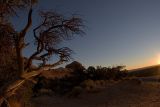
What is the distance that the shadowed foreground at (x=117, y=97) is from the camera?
2408cm

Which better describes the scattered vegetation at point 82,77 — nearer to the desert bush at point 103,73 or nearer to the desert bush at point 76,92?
the desert bush at point 103,73

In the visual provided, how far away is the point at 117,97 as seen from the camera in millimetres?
26016

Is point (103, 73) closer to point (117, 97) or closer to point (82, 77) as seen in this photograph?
point (82, 77)

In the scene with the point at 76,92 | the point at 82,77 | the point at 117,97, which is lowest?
the point at 117,97

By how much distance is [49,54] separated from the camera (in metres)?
15.6

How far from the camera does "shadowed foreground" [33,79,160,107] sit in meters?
24.1

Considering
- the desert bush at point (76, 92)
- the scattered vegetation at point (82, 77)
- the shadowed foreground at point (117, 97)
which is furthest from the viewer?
the scattered vegetation at point (82, 77)

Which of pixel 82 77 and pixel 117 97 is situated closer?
pixel 117 97

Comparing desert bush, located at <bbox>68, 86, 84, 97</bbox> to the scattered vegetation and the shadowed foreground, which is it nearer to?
the shadowed foreground

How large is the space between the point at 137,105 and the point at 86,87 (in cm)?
1198

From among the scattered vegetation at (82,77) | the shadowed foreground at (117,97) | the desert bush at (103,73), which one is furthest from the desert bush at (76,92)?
the desert bush at (103,73)

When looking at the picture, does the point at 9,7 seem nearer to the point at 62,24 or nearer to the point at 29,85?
the point at 62,24

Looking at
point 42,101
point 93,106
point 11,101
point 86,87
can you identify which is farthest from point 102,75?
point 11,101

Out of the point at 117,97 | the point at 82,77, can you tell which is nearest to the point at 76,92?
the point at 117,97
